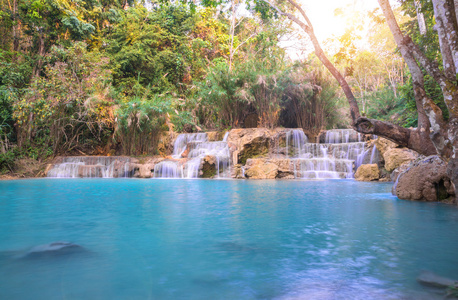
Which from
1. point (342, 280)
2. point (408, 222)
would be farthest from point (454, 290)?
point (408, 222)

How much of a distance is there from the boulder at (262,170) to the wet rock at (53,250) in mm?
9482

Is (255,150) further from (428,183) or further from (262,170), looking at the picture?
(428,183)

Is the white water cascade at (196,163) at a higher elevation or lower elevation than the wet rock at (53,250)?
higher

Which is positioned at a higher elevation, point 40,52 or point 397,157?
point 40,52

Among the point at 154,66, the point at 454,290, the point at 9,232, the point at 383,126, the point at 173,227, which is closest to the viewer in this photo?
the point at 454,290

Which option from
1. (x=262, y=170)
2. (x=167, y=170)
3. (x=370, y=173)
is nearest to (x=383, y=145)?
(x=370, y=173)

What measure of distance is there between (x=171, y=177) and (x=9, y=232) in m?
9.57

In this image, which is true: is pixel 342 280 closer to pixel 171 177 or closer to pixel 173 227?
pixel 173 227

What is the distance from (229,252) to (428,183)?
4358 millimetres

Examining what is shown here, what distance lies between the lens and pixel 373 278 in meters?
1.96

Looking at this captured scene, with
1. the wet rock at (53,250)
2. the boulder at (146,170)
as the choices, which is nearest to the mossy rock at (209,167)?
the boulder at (146,170)

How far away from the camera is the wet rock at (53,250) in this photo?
2383 mm

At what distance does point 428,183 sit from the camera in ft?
17.6

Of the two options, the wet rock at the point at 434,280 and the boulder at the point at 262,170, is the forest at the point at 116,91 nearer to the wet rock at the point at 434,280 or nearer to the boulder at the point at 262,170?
the boulder at the point at 262,170
